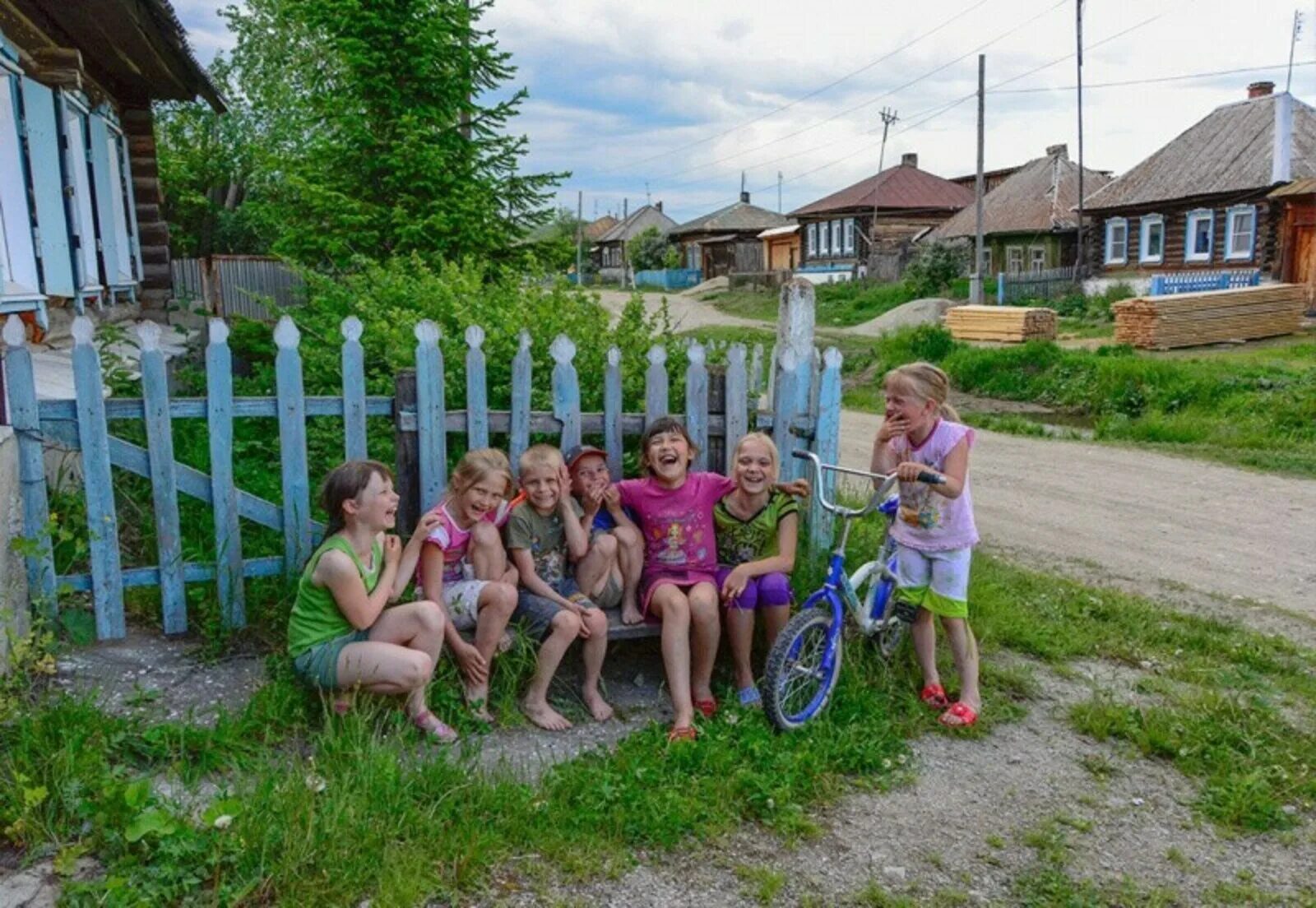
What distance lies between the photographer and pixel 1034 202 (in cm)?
3538

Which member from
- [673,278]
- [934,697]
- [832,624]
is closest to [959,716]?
[934,697]

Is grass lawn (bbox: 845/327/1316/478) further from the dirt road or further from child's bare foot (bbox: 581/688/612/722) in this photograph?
child's bare foot (bbox: 581/688/612/722)

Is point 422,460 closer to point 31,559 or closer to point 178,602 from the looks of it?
point 178,602

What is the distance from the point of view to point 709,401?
4.73 m

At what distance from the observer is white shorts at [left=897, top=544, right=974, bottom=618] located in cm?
407

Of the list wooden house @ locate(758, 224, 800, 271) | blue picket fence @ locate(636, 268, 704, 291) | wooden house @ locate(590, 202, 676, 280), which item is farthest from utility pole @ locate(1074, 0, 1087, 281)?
wooden house @ locate(590, 202, 676, 280)

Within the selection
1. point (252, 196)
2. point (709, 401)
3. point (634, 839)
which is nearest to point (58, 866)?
point (634, 839)

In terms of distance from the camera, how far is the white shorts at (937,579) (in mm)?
4066

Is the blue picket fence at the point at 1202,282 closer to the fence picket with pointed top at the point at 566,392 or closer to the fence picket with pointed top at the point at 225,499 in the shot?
the fence picket with pointed top at the point at 566,392

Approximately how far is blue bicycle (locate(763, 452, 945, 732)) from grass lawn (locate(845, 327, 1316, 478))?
801 cm

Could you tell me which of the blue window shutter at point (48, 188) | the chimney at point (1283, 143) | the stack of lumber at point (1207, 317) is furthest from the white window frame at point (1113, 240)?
the blue window shutter at point (48, 188)

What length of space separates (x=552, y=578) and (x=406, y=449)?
0.84 meters

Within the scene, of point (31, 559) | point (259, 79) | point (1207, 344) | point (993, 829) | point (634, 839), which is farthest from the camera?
point (259, 79)

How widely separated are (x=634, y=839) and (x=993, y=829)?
3.80ft
